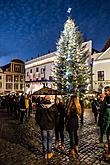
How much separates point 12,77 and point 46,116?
74.7m

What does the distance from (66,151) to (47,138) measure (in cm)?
115

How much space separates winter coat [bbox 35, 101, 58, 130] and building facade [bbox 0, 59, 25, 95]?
7189 centimetres

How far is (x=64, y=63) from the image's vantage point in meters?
37.2

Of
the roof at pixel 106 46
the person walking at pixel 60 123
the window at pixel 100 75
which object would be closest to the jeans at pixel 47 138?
the person walking at pixel 60 123

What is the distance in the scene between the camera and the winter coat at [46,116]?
8.48 m

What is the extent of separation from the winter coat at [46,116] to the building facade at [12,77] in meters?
71.9

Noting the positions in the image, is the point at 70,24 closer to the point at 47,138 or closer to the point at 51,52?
the point at 51,52

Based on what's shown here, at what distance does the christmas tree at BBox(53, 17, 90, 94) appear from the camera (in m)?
35.9

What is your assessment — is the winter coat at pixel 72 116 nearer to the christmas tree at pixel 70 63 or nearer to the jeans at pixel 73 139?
the jeans at pixel 73 139

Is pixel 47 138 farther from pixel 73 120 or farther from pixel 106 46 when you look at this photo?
pixel 106 46

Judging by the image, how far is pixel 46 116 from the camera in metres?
8.55

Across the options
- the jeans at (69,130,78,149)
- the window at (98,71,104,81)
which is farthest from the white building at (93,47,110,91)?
the jeans at (69,130,78,149)

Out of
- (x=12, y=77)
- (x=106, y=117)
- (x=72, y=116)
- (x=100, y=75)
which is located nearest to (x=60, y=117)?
(x=72, y=116)

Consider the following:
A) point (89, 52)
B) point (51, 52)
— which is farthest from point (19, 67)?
point (89, 52)
